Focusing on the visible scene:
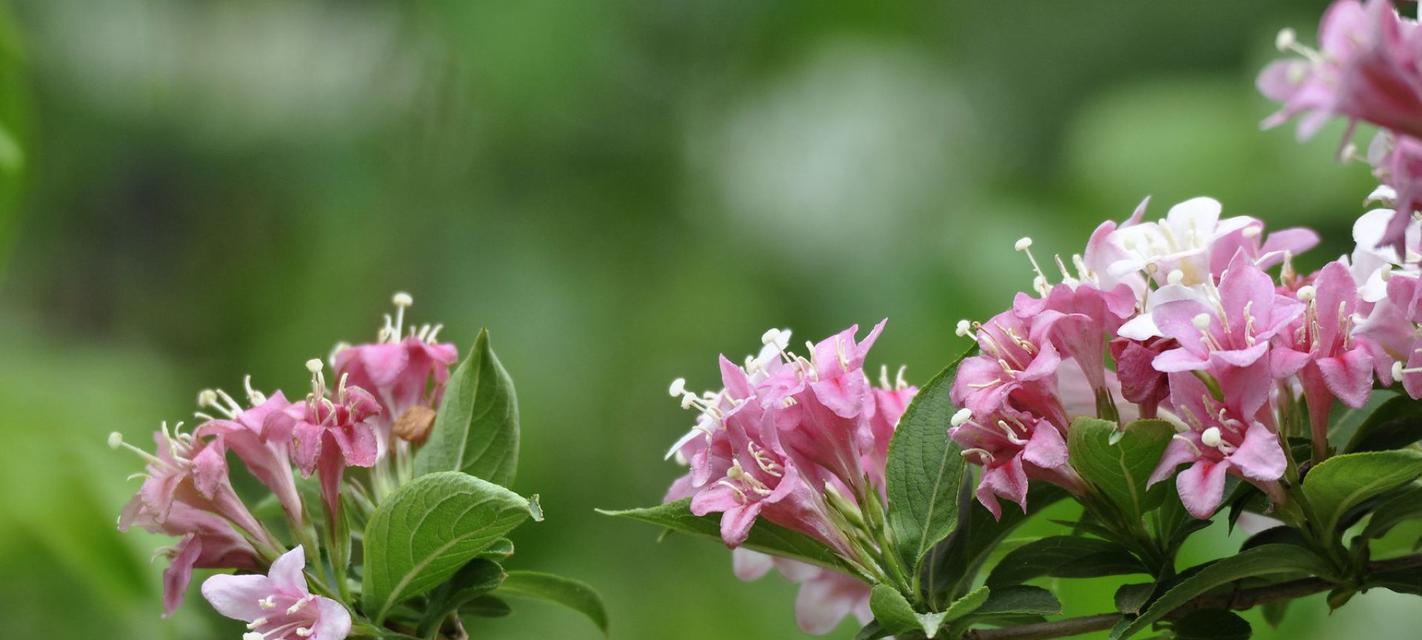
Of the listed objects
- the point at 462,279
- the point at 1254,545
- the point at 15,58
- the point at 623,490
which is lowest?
the point at 623,490

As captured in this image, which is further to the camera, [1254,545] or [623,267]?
[623,267]

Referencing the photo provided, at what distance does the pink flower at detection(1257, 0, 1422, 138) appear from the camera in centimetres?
67

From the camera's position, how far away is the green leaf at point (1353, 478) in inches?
31.6

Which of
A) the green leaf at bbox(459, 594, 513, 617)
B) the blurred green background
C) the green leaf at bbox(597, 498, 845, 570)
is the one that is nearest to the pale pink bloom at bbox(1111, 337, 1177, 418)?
the green leaf at bbox(597, 498, 845, 570)

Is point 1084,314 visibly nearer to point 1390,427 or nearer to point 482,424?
point 1390,427

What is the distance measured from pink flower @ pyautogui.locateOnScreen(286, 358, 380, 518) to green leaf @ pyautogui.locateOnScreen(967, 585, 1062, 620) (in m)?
0.41

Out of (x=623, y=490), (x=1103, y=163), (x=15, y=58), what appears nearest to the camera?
(x=15, y=58)

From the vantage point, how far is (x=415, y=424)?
1041 millimetres

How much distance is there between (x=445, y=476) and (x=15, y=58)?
944mm

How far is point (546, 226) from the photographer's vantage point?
182 inches

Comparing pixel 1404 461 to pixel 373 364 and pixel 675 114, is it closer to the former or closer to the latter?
pixel 373 364

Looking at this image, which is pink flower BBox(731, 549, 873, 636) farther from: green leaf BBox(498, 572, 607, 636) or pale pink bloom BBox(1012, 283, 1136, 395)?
pale pink bloom BBox(1012, 283, 1136, 395)

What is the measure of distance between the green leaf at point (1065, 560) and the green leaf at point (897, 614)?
10cm

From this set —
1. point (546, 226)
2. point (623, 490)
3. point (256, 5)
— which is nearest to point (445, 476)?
point (623, 490)
